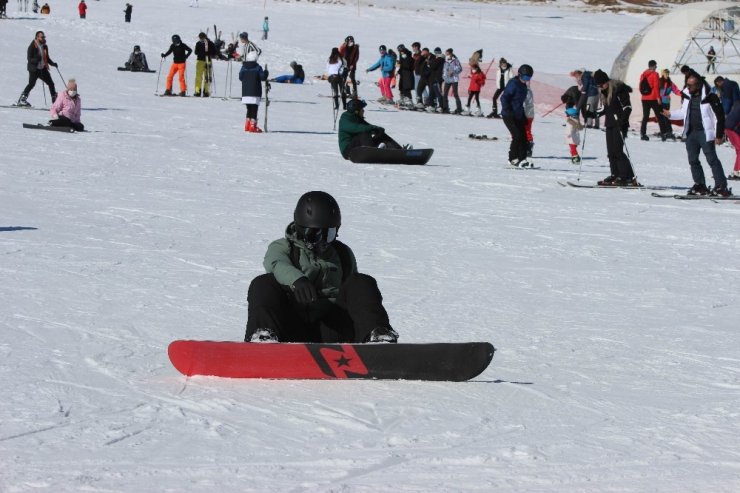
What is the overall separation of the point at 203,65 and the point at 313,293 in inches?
785

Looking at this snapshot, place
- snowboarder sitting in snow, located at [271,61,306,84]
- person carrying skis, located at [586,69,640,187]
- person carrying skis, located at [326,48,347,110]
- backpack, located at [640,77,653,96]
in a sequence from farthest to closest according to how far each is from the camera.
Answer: snowboarder sitting in snow, located at [271,61,306,84] → person carrying skis, located at [326,48,347,110] → backpack, located at [640,77,653,96] → person carrying skis, located at [586,69,640,187]

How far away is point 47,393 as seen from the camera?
4988 millimetres

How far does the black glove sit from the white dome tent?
84.3 feet

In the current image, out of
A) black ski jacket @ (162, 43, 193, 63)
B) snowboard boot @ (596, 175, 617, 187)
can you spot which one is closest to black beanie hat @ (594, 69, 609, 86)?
snowboard boot @ (596, 175, 617, 187)

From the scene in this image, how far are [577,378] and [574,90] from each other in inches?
546

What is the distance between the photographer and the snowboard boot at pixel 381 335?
5.37 metres

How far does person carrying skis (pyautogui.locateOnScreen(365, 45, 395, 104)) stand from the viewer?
2772 centimetres

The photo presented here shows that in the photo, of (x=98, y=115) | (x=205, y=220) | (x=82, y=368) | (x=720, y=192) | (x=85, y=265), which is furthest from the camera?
(x=98, y=115)

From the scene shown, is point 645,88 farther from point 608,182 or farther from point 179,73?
point 179,73

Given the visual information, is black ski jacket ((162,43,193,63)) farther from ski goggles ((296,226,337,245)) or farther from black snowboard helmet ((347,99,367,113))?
ski goggles ((296,226,337,245))

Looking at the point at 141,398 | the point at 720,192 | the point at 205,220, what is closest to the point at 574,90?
the point at 720,192

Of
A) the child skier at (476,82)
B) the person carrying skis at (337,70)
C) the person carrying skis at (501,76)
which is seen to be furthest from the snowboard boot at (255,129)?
the child skier at (476,82)

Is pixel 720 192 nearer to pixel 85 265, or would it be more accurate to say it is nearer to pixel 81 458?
pixel 85 265

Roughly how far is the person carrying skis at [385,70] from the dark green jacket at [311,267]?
22380 millimetres
